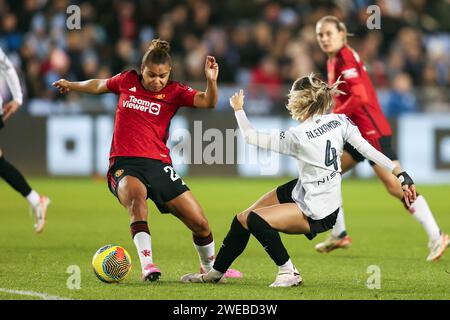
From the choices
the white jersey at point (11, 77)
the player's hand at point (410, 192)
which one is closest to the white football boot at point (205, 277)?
the player's hand at point (410, 192)

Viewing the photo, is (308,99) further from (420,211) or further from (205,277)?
(420,211)

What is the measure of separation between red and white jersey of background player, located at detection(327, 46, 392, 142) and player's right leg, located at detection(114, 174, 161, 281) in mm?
2891

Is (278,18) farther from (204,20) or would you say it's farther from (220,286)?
(220,286)

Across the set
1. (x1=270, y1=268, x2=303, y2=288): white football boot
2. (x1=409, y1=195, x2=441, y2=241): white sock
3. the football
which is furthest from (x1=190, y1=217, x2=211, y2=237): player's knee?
(x1=409, y1=195, x2=441, y2=241): white sock

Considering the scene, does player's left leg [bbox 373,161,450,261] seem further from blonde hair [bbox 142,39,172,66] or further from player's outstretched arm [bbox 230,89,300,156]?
blonde hair [bbox 142,39,172,66]

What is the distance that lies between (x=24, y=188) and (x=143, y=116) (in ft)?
10.0

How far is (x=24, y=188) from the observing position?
10.3m

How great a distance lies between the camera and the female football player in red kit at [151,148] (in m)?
7.49

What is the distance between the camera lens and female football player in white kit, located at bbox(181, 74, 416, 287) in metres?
6.95

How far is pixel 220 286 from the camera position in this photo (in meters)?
7.14

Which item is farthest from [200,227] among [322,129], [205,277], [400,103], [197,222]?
[400,103]

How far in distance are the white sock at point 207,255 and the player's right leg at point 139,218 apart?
1.59 feet

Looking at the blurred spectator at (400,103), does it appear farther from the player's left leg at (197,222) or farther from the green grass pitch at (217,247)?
the player's left leg at (197,222)
